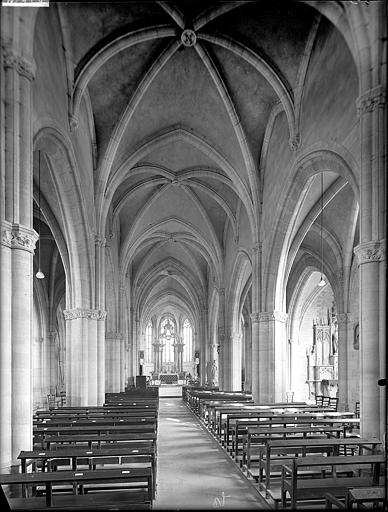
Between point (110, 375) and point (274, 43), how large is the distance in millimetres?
22317

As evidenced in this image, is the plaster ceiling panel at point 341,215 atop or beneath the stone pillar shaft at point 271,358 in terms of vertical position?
atop

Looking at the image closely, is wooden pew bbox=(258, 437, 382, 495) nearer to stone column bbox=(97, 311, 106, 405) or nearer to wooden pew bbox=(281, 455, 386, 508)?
wooden pew bbox=(281, 455, 386, 508)

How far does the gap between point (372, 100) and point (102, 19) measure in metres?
8.67

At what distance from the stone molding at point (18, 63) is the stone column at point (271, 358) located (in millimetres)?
14847

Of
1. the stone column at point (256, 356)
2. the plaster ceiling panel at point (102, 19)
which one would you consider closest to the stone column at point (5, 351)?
the plaster ceiling panel at point (102, 19)

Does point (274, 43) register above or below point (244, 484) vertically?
above

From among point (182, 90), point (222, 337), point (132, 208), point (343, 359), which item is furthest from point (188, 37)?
point (222, 337)

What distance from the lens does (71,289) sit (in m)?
20.8

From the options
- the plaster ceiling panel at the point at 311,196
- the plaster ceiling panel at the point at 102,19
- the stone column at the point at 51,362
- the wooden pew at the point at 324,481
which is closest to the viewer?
the wooden pew at the point at 324,481

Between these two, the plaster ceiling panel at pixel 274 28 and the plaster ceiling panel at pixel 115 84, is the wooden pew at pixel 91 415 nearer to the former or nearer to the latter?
the plaster ceiling panel at pixel 115 84

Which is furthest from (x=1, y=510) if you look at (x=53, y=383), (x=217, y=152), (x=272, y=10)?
(x=53, y=383)

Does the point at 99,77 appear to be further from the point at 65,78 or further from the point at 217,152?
the point at 217,152

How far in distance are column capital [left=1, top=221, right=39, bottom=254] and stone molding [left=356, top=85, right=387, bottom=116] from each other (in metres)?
7.07

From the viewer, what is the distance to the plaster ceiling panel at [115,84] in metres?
18.1
